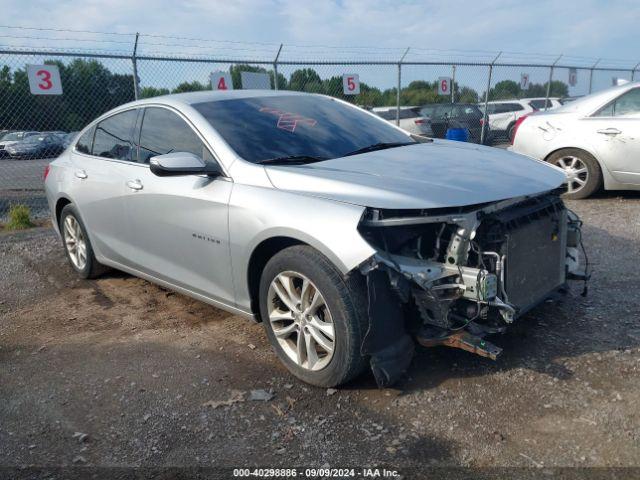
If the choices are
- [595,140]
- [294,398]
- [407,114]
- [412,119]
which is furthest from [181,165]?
[407,114]

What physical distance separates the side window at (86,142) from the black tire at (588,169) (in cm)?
588

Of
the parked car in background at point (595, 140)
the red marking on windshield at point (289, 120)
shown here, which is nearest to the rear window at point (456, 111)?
the parked car in background at point (595, 140)

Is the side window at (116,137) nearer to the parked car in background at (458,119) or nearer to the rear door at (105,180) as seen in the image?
the rear door at (105,180)

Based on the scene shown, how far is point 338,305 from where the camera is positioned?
3.00 metres

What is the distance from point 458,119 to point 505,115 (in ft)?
11.4

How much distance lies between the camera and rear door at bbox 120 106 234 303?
3.65 meters

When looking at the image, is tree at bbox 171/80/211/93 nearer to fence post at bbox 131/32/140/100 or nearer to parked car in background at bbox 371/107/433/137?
fence post at bbox 131/32/140/100

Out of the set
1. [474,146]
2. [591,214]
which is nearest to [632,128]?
[591,214]

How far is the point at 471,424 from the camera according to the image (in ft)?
9.36

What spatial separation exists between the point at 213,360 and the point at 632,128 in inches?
241

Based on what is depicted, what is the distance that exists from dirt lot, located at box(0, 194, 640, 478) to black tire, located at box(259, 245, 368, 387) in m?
0.15

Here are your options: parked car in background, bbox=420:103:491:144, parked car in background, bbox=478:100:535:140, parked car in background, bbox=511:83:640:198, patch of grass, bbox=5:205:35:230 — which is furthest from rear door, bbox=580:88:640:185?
parked car in background, bbox=478:100:535:140

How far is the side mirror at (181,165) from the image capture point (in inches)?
136

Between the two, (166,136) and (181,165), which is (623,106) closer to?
(166,136)
